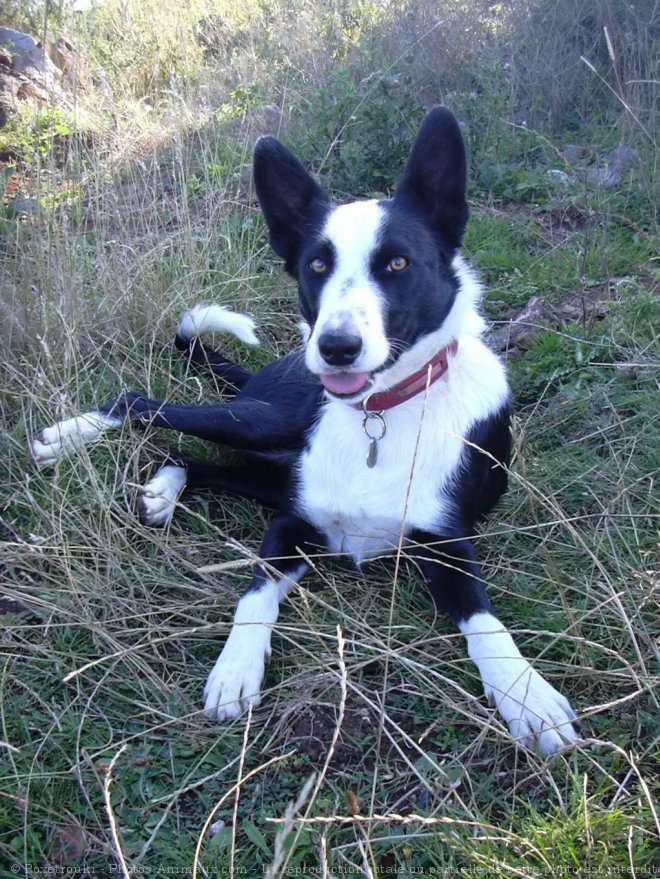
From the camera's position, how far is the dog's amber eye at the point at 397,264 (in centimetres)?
218

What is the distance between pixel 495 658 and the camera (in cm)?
189

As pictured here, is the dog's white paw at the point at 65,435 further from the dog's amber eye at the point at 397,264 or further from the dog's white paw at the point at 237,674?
the dog's amber eye at the point at 397,264

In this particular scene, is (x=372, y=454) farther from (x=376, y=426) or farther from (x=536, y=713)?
Result: (x=536, y=713)

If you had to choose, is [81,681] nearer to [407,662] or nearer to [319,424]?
[407,662]

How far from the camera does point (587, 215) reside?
3645 millimetres

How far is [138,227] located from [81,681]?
2723mm

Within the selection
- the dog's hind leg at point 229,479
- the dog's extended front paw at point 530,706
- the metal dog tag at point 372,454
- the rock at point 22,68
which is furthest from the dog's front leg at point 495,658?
the rock at point 22,68

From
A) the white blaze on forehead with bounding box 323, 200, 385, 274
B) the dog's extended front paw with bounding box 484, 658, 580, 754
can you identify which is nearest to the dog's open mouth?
the white blaze on forehead with bounding box 323, 200, 385, 274

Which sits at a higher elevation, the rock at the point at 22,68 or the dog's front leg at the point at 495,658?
the rock at the point at 22,68

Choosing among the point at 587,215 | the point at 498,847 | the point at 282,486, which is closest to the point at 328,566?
the point at 282,486

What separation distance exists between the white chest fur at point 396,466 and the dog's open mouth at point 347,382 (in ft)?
0.72

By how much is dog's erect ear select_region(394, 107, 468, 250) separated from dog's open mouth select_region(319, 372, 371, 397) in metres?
0.59

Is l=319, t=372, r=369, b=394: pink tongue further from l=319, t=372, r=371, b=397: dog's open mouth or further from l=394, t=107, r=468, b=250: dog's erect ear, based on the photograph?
l=394, t=107, r=468, b=250: dog's erect ear

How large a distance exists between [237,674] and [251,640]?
10 cm
